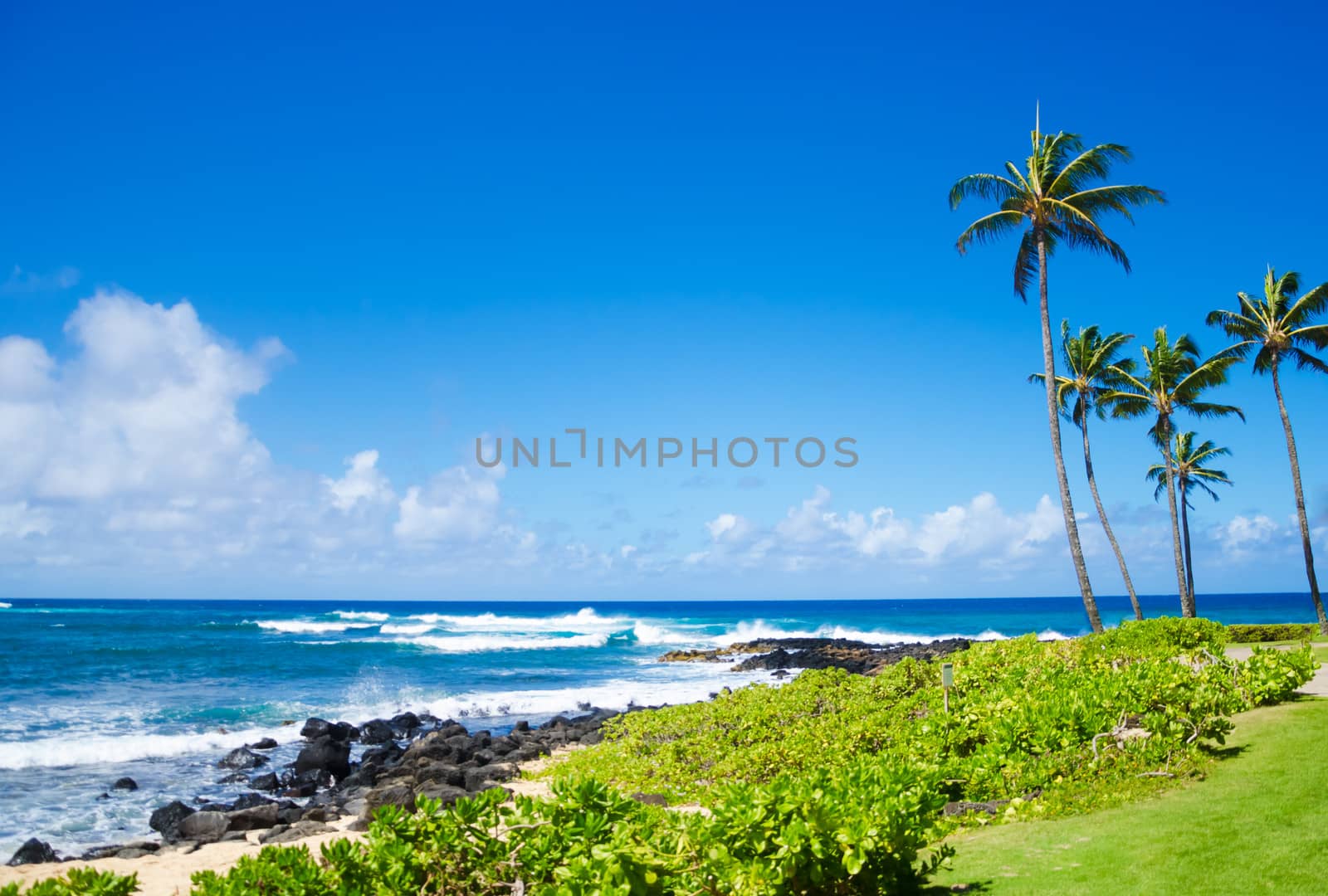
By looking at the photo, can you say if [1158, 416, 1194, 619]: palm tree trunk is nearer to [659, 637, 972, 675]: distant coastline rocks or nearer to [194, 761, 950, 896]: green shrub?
[659, 637, 972, 675]: distant coastline rocks

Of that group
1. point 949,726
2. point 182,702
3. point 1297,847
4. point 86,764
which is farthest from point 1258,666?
point 182,702

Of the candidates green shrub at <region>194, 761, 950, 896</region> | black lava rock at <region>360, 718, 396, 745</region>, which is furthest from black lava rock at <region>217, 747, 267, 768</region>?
green shrub at <region>194, 761, 950, 896</region>

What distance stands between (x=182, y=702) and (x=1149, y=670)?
26685 mm

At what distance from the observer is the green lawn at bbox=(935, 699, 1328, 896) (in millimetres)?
5340

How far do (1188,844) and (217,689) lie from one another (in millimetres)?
31068

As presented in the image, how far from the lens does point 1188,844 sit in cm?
596

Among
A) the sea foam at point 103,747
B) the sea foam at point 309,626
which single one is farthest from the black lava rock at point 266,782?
the sea foam at point 309,626

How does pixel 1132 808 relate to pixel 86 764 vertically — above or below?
above

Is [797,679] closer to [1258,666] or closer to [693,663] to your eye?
[1258,666]

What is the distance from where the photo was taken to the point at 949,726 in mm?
9375

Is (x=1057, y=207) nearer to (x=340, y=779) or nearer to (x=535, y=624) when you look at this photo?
(x=340, y=779)

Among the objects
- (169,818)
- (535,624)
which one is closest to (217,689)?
(169,818)

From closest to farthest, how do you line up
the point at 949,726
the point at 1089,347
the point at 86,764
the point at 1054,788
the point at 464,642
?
the point at 1054,788, the point at 949,726, the point at 86,764, the point at 1089,347, the point at 464,642

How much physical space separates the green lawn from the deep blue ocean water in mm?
12658
